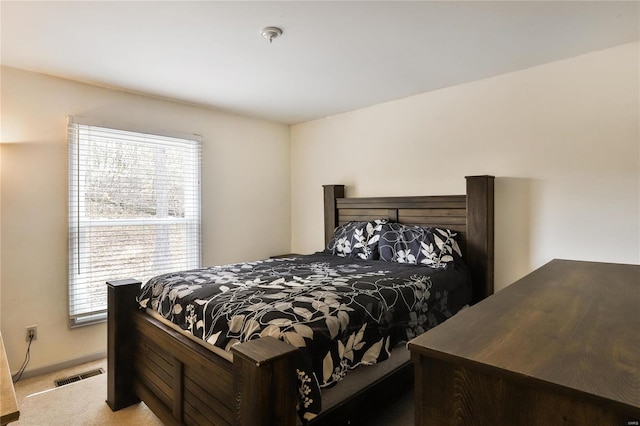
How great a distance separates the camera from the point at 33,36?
6.89ft

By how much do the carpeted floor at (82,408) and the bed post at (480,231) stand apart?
1098mm

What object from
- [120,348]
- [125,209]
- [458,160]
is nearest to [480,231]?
[458,160]

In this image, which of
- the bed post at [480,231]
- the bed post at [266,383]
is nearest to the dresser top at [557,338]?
the bed post at [266,383]

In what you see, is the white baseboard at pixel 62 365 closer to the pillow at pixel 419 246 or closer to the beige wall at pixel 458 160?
the beige wall at pixel 458 160

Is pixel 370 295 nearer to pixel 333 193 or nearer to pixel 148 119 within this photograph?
pixel 333 193

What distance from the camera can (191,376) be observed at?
5.43 feet

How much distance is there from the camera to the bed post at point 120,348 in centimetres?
213

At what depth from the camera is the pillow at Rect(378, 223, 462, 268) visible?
2.70 meters

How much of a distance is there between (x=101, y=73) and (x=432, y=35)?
2.40 meters

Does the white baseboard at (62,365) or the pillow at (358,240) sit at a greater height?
the pillow at (358,240)

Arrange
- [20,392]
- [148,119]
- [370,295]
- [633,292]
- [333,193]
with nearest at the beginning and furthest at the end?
[633,292], [370,295], [20,392], [148,119], [333,193]

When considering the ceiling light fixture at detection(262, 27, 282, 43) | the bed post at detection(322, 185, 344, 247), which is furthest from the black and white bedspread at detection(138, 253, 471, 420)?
the ceiling light fixture at detection(262, 27, 282, 43)

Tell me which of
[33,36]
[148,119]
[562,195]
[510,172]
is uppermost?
[33,36]

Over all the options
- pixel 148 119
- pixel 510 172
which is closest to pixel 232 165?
pixel 148 119
